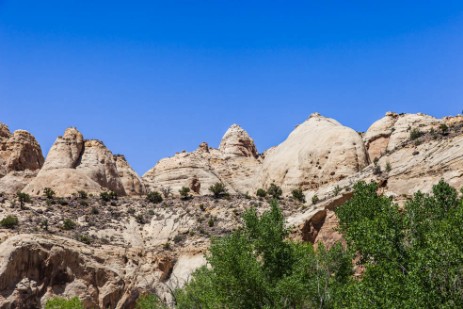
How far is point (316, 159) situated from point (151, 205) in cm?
2458

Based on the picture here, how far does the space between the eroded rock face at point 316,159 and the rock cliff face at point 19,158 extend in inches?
1464

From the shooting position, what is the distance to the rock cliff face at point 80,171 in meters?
73.3

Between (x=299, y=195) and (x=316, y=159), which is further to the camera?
(x=316, y=159)

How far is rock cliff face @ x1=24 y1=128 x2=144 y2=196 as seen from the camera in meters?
73.3

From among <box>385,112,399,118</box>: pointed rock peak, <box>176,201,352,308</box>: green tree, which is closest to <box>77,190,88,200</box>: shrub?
<box>176,201,352,308</box>: green tree

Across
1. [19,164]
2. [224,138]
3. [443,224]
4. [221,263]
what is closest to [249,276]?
[221,263]

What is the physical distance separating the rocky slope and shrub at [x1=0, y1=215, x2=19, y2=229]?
58 cm

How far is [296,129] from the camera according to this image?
9488 cm

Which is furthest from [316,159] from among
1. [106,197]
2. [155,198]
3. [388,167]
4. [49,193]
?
[49,193]

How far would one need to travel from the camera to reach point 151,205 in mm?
69938

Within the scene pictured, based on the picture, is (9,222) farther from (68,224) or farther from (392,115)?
(392,115)

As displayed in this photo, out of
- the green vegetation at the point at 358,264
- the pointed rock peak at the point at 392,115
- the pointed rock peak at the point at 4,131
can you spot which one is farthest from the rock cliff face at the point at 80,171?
the pointed rock peak at the point at 392,115

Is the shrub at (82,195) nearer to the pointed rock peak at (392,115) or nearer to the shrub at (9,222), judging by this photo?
the shrub at (9,222)

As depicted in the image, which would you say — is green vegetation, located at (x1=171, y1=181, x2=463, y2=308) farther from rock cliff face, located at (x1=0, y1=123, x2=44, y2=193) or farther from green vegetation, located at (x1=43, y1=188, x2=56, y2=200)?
rock cliff face, located at (x1=0, y1=123, x2=44, y2=193)
